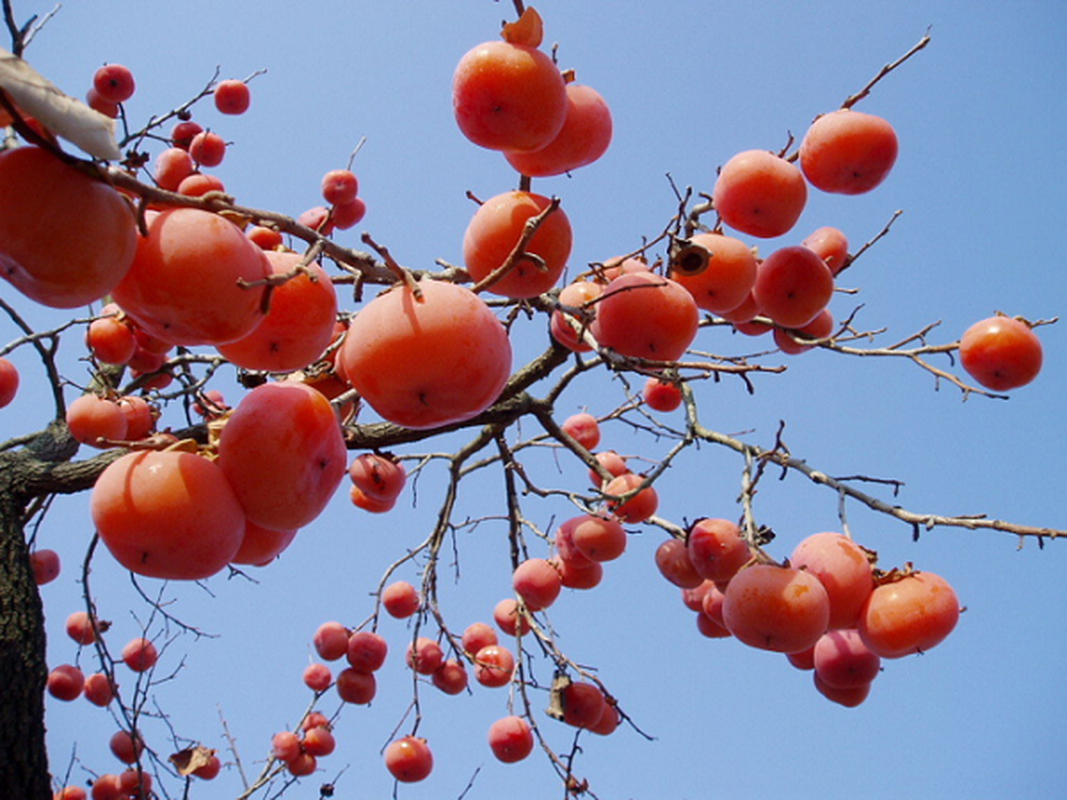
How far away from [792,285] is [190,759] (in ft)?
13.5

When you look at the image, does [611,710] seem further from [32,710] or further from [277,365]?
[277,365]

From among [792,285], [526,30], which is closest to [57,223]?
[526,30]

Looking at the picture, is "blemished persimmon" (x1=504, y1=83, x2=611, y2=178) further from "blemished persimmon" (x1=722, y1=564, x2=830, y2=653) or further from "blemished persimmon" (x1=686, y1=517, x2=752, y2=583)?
"blemished persimmon" (x1=686, y1=517, x2=752, y2=583)

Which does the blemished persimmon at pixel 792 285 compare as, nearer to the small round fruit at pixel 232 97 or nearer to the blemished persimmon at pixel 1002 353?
the blemished persimmon at pixel 1002 353

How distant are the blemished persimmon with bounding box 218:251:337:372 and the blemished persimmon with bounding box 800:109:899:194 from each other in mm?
1811

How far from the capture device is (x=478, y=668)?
3.97 metres

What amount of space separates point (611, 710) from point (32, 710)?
2345 millimetres

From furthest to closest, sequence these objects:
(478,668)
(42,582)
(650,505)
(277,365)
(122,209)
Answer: (42,582), (478,668), (650,505), (277,365), (122,209)

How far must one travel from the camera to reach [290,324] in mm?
1266

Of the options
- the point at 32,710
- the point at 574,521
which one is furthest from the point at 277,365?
the point at 574,521

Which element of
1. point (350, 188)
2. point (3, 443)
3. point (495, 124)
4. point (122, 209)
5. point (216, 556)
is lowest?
point (216, 556)

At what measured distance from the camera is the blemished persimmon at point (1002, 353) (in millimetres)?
2643

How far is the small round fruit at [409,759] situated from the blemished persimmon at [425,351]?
3124mm

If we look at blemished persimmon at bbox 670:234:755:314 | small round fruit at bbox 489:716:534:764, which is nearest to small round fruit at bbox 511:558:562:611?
small round fruit at bbox 489:716:534:764
